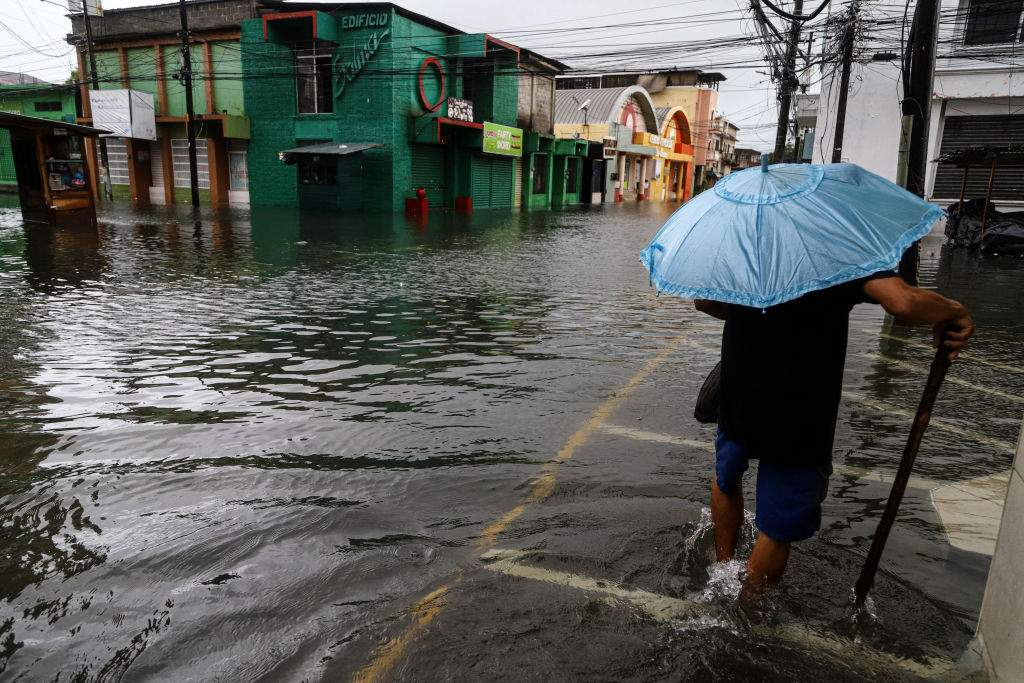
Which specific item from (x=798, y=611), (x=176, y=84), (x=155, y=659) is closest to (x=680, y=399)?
(x=798, y=611)

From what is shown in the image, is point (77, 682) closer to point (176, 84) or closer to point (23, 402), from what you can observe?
point (23, 402)

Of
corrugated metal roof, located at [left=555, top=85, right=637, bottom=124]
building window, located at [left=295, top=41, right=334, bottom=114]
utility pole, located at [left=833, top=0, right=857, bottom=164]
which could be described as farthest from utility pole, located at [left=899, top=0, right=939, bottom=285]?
corrugated metal roof, located at [left=555, top=85, right=637, bottom=124]

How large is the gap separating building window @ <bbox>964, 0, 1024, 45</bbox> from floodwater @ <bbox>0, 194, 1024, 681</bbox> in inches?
556

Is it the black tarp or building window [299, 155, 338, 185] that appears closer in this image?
the black tarp

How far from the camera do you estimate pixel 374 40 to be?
25.9 metres

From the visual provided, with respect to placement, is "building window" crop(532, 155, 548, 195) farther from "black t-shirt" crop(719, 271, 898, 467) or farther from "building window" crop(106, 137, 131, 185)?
"black t-shirt" crop(719, 271, 898, 467)

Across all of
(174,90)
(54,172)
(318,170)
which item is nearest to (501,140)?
(318,170)

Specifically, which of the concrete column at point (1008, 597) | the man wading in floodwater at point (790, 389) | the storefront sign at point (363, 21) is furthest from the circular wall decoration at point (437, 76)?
the concrete column at point (1008, 597)

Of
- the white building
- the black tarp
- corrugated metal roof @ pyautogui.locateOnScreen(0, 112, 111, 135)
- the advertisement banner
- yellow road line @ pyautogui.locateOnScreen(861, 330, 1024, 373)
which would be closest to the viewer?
yellow road line @ pyautogui.locateOnScreen(861, 330, 1024, 373)

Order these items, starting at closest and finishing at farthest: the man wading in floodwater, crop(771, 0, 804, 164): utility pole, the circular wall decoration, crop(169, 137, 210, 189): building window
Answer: the man wading in floodwater
crop(771, 0, 804, 164): utility pole
the circular wall decoration
crop(169, 137, 210, 189): building window

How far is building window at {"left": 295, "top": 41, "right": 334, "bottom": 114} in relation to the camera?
2744 centimetres

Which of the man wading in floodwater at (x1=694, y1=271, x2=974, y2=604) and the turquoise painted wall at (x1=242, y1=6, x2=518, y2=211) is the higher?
the turquoise painted wall at (x1=242, y1=6, x2=518, y2=211)

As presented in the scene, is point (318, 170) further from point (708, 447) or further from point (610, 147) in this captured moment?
point (708, 447)

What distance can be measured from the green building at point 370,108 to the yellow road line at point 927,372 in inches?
878
